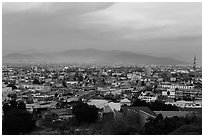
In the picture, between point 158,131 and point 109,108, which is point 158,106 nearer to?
point 109,108

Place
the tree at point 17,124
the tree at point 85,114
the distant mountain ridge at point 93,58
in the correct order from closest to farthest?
the tree at point 17,124 < the tree at point 85,114 < the distant mountain ridge at point 93,58

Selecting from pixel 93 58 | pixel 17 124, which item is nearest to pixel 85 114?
pixel 17 124

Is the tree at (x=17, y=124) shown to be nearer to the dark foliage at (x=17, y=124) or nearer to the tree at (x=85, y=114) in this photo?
the dark foliage at (x=17, y=124)

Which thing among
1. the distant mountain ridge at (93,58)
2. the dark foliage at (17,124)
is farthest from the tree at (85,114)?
the distant mountain ridge at (93,58)

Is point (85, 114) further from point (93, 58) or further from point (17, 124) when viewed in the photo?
point (93, 58)

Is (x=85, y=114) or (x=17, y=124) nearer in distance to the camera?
(x=17, y=124)

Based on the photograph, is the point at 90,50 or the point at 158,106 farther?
the point at 90,50

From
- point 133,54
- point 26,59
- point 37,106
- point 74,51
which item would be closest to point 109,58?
point 133,54

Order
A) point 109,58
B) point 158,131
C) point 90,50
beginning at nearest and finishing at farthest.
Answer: point 158,131 < point 109,58 < point 90,50
